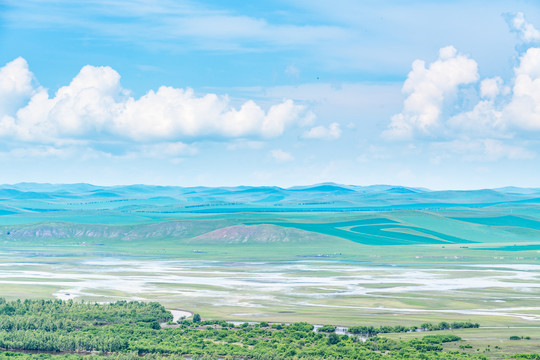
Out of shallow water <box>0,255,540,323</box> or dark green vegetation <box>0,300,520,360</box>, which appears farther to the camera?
shallow water <box>0,255,540,323</box>

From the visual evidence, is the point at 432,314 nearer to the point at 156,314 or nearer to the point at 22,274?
the point at 156,314

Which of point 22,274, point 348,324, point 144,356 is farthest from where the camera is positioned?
point 22,274

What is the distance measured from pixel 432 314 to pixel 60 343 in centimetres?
5645

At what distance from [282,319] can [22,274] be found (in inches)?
3466

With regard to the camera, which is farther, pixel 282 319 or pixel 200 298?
pixel 200 298

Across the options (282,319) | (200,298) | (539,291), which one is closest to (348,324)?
(282,319)

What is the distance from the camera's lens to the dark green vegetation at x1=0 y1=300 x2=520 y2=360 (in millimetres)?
92375

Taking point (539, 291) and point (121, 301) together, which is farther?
point (539, 291)

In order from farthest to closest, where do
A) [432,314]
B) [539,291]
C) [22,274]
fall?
[22,274] → [539,291] → [432,314]

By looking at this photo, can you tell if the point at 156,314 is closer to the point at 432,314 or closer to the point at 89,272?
the point at 432,314

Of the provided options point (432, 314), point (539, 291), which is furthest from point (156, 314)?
point (539, 291)

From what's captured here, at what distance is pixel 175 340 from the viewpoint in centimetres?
10006

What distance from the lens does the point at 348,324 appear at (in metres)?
113

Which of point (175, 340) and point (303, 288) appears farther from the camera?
point (303, 288)
